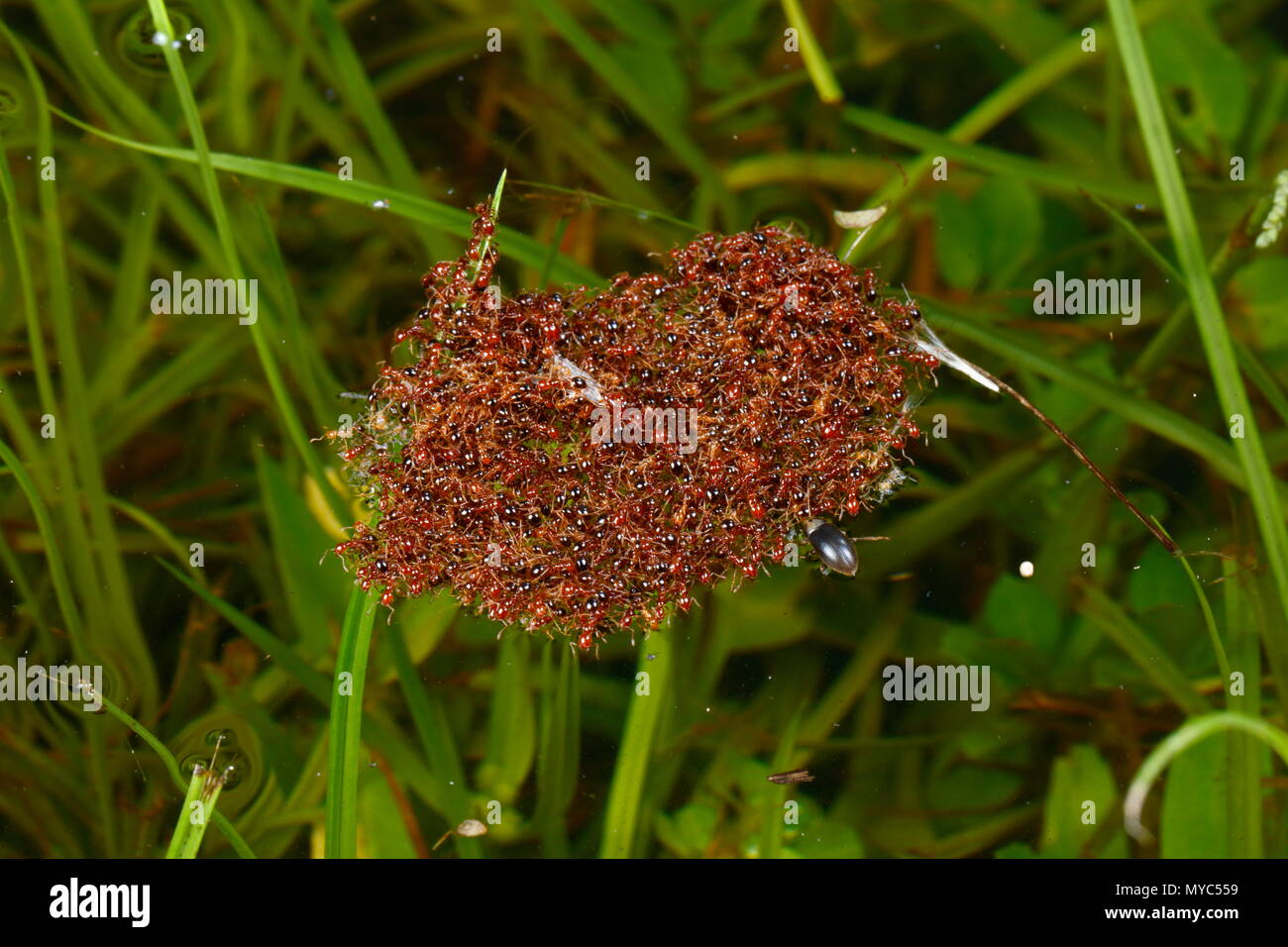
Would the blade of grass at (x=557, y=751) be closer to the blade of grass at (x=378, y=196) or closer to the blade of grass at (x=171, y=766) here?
the blade of grass at (x=171, y=766)

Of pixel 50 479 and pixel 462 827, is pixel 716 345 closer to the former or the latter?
pixel 462 827

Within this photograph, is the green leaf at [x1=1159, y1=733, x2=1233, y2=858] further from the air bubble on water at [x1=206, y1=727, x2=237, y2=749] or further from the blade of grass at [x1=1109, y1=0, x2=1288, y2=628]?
the air bubble on water at [x1=206, y1=727, x2=237, y2=749]

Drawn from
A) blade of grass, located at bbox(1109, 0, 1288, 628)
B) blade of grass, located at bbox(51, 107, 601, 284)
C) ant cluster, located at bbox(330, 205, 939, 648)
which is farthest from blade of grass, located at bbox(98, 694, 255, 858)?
blade of grass, located at bbox(1109, 0, 1288, 628)

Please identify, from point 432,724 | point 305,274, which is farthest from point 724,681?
point 305,274

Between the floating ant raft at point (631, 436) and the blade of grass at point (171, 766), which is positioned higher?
the floating ant raft at point (631, 436)

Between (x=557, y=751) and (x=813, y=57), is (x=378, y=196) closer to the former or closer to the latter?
(x=813, y=57)

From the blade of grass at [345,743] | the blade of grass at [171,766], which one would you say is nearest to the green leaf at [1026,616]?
the blade of grass at [345,743]

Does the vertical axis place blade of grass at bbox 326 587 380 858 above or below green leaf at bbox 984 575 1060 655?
below
